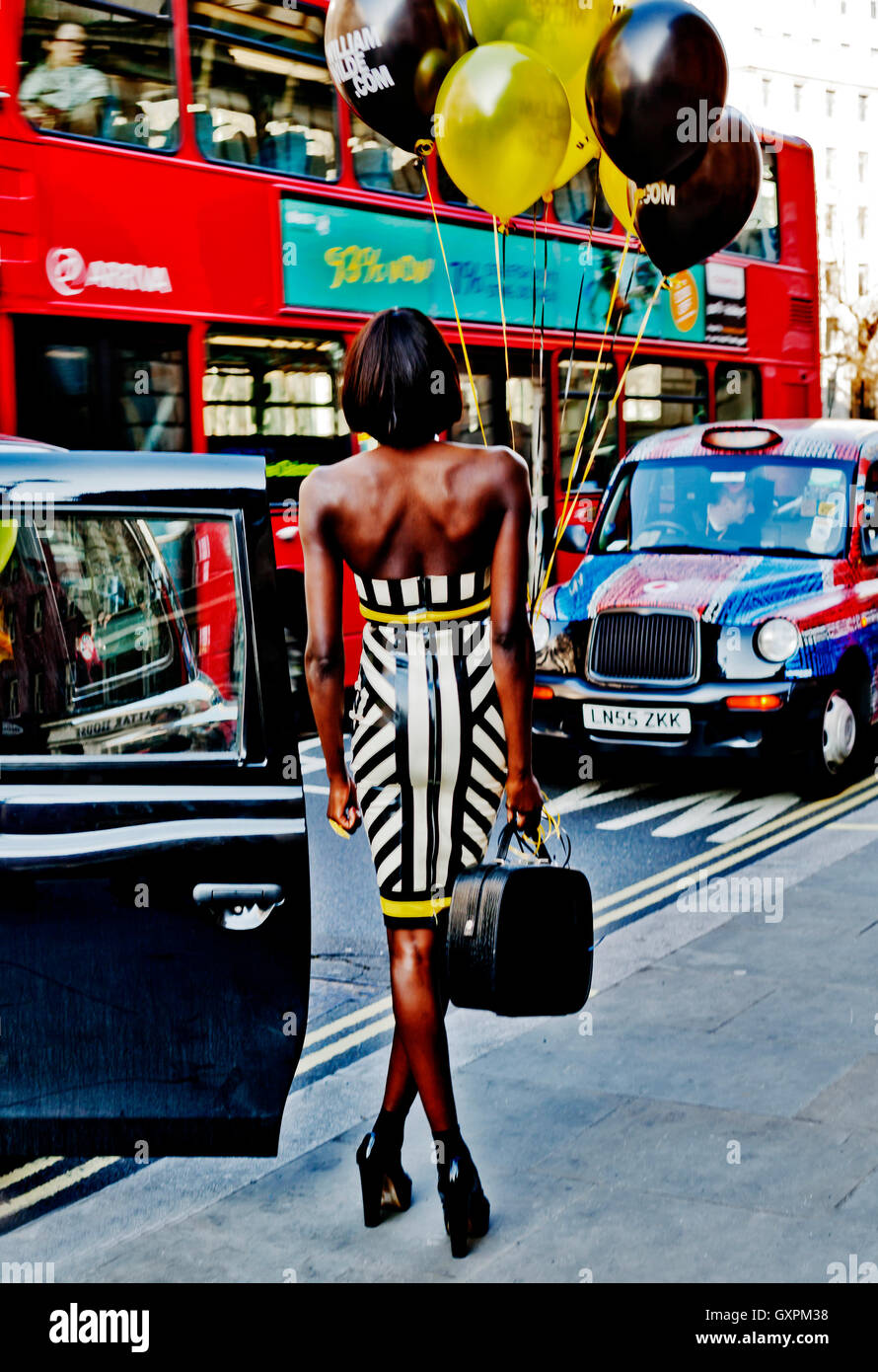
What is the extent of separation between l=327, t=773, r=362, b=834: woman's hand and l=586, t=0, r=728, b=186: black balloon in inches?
108

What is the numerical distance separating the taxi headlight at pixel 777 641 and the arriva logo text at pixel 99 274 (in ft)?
12.1

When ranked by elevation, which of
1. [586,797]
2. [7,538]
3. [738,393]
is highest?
[738,393]

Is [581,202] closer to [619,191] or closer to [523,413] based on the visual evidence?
[523,413]

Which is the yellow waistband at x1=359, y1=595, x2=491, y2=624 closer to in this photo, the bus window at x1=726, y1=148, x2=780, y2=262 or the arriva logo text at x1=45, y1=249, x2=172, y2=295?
the arriva logo text at x1=45, y1=249, x2=172, y2=295

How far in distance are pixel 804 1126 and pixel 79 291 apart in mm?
5805

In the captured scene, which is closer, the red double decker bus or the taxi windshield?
the red double decker bus

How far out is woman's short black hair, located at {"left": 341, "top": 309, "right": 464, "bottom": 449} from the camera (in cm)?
318

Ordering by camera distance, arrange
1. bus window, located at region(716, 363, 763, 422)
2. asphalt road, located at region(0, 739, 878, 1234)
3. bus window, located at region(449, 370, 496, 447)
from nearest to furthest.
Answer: asphalt road, located at region(0, 739, 878, 1234)
bus window, located at region(449, 370, 496, 447)
bus window, located at region(716, 363, 763, 422)

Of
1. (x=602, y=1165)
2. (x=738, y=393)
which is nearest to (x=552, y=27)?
(x=602, y=1165)

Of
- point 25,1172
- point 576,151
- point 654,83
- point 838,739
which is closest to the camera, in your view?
point 25,1172

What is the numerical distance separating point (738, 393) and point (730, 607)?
6565 mm

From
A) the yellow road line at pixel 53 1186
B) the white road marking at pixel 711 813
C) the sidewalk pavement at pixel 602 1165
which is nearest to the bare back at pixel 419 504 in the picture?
the sidewalk pavement at pixel 602 1165

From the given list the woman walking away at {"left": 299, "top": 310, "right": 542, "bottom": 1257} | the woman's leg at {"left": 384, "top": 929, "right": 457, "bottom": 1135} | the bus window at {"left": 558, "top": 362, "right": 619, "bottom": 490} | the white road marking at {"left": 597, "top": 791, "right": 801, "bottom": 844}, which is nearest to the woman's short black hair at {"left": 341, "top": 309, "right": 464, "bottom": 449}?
the woman walking away at {"left": 299, "top": 310, "right": 542, "bottom": 1257}

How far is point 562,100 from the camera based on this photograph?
524 centimetres
